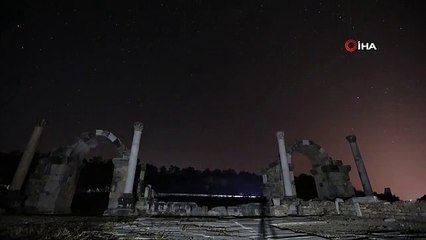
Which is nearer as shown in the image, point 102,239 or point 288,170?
point 102,239

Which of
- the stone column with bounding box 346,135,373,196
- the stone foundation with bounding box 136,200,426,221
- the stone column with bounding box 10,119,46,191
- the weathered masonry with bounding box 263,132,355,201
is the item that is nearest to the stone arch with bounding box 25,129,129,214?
the stone column with bounding box 10,119,46,191

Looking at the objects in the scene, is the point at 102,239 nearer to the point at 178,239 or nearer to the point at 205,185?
the point at 178,239

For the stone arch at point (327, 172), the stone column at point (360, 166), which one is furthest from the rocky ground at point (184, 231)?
the stone column at point (360, 166)

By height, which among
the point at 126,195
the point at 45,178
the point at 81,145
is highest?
the point at 81,145

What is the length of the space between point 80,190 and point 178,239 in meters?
32.5

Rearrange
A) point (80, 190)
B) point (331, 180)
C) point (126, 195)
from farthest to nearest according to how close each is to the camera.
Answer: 1. point (80, 190)
2. point (331, 180)
3. point (126, 195)

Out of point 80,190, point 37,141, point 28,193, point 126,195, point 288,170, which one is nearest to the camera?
point 126,195

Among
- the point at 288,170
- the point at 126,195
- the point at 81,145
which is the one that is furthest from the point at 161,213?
the point at 288,170

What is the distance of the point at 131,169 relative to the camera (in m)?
11.8

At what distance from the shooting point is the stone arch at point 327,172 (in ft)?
48.4

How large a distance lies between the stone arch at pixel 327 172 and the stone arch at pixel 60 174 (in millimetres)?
11931

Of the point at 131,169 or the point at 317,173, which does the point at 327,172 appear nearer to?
the point at 317,173

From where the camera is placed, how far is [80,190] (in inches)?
1181

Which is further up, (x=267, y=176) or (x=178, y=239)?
(x=267, y=176)
